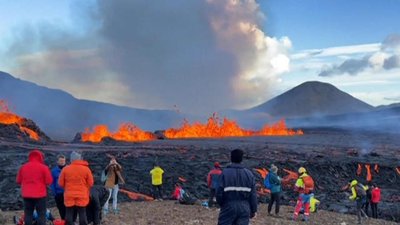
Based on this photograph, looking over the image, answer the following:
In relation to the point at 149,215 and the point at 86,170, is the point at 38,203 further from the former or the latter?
the point at 149,215

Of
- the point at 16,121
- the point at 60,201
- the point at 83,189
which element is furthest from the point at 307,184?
the point at 16,121

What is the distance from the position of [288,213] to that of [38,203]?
10.9 m

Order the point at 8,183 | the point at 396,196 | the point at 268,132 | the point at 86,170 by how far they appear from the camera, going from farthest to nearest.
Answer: the point at 268,132 < the point at 396,196 < the point at 8,183 < the point at 86,170

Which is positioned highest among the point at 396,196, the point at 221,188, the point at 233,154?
the point at 233,154

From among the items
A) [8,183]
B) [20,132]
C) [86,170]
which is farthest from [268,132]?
[86,170]

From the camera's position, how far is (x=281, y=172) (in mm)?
35312

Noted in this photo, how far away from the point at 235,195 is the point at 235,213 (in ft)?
1.03

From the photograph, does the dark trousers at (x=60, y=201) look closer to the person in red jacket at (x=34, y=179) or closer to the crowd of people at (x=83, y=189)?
the crowd of people at (x=83, y=189)

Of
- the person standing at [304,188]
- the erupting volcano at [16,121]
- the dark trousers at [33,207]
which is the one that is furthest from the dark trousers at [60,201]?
the erupting volcano at [16,121]

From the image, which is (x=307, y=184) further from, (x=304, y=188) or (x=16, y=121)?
(x=16, y=121)

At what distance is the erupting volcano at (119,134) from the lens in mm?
77812

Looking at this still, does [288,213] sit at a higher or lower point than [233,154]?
lower

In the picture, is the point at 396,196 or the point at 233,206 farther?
the point at 396,196

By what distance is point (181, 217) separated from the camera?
17312mm
